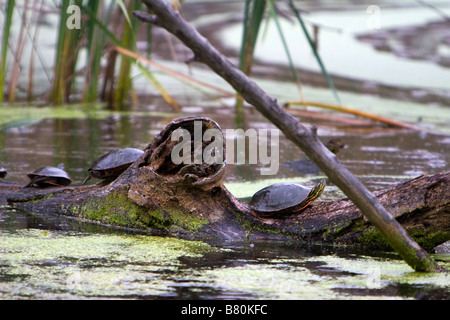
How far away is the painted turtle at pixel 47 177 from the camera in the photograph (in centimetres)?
266

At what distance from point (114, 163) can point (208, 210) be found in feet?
1.49

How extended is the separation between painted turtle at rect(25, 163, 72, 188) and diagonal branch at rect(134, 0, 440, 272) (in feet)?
4.05

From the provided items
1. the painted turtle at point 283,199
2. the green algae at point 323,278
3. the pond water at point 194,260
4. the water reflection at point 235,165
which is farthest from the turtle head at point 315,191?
the water reflection at point 235,165

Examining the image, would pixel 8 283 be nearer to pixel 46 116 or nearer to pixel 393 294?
pixel 393 294

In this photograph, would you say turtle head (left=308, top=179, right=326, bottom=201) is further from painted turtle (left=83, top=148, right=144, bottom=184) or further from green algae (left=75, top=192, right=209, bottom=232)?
painted turtle (left=83, top=148, right=144, bottom=184)

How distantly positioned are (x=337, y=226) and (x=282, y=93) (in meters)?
4.28

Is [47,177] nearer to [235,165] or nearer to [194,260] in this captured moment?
[194,260]

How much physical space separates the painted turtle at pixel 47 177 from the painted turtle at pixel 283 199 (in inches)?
32.5

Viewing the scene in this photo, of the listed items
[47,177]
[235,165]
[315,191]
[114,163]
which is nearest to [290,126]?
[315,191]

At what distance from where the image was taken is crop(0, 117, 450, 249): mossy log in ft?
7.10

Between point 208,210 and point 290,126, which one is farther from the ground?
point 290,126

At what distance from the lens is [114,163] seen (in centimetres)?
259

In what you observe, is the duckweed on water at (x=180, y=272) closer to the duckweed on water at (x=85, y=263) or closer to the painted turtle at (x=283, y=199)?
the duckweed on water at (x=85, y=263)

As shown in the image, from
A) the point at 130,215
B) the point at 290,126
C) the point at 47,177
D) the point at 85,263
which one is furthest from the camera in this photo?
the point at 47,177
